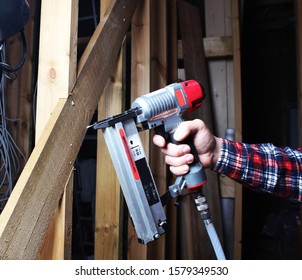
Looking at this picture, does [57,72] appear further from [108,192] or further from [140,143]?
[108,192]

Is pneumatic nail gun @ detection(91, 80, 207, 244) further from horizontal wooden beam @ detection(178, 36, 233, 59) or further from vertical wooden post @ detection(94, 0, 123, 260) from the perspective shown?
horizontal wooden beam @ detection(178, 36, 233, 59)

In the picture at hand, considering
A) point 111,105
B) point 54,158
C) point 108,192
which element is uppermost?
point 111,105

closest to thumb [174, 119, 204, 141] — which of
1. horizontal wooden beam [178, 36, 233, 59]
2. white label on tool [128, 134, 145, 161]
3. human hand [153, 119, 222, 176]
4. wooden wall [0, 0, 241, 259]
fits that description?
human hand [153, 119, 222, 176]

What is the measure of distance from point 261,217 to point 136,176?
96.5 inches

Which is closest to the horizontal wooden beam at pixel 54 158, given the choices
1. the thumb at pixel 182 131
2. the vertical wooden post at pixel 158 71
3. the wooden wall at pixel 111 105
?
the wooden wall at pixel 111 105

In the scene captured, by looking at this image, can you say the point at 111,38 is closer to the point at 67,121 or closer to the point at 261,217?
the point at 67,121

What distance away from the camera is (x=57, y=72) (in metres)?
0.71

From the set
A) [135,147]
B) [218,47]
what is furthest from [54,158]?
[218,47]

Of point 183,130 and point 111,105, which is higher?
point 111,105

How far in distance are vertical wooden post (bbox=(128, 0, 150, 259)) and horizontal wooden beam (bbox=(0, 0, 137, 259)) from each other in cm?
19

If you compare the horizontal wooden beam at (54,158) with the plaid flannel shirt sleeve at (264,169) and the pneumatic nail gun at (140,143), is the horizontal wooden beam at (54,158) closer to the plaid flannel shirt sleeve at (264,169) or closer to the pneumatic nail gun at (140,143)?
the pneumatic nail gun at (140,143)

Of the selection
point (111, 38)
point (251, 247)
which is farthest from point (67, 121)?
point (251, 247)

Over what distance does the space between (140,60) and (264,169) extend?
59cm

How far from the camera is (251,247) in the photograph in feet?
8.72
